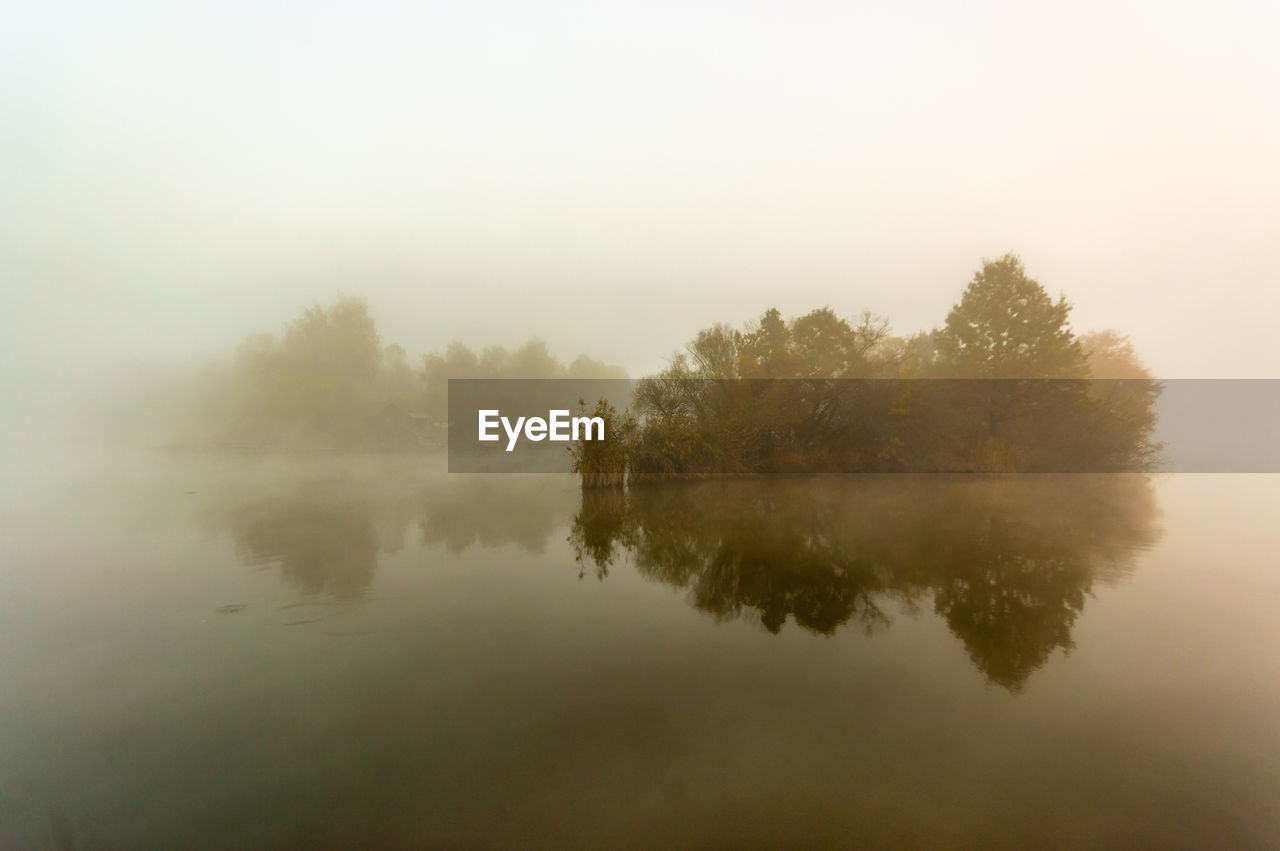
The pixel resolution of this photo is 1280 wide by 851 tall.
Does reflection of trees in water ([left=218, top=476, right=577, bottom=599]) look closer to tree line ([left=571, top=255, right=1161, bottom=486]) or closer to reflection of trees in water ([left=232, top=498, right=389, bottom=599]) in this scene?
reflection of trees in water ([left=232, top=498, right=389, bottom=599])

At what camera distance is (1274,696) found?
4.80m

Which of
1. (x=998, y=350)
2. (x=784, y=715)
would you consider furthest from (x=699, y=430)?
(x=784, y=715)

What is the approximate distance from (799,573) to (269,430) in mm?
53765

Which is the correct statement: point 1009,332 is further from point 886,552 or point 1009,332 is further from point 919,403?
point 886,552

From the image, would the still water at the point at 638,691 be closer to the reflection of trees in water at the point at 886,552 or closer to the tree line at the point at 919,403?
the reflection of trees in water at the point at 886,552

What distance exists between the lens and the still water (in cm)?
329

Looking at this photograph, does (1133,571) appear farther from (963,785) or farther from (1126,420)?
(1126,420)

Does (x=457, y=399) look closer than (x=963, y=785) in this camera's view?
No

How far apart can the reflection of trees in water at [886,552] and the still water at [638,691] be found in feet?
0.27

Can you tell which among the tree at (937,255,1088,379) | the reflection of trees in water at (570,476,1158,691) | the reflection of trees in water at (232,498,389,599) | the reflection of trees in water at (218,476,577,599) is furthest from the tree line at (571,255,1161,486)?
the reflection of trees in water at (232,498,389,599)

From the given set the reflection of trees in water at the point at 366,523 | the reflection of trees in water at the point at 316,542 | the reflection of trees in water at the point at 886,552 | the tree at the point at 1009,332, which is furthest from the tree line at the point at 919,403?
the reflection of trees in water at the point at 316,542

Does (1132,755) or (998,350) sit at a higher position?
(998,350)

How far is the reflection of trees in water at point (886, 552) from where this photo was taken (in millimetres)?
6633

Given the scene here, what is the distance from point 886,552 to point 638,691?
654cm
